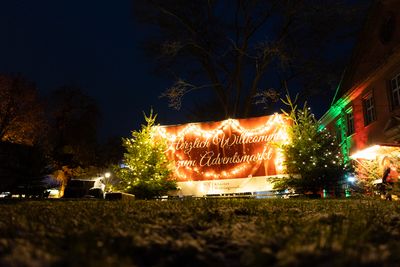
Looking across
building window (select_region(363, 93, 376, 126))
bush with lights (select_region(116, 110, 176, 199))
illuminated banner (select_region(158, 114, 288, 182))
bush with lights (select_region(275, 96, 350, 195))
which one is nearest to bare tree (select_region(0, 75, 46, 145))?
bush with lights (select_region(116, 110, 176, 199))

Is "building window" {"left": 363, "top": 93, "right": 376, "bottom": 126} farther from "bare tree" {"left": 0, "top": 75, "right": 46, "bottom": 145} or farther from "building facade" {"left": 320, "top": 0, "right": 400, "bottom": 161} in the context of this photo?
"bare tree" {"left": 0, "top": 75, "right": 46, "bottom": 145}

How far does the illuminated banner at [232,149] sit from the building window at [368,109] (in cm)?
613

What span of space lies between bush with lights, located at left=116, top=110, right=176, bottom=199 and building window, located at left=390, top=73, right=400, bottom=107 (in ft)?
34.0

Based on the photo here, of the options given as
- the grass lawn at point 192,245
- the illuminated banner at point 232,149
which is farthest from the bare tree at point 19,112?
the grass lawn at point 192,245

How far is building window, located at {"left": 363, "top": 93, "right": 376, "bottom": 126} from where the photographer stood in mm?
20195

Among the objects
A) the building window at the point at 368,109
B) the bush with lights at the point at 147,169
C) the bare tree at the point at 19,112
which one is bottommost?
the bush with lights at the point at 147,169

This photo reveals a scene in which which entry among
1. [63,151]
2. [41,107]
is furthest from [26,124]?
[63,151]

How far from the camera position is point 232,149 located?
16.7m

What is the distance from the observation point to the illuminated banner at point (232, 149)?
16266mm

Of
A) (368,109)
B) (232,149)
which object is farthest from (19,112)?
(368,109)

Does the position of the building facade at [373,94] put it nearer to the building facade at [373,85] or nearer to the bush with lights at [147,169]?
the building facade at [373,85]

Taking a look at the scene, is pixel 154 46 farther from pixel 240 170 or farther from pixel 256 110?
pixel 256 110

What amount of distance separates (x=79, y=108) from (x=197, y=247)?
41.0 meters

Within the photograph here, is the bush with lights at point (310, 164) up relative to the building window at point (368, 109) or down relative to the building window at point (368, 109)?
down
